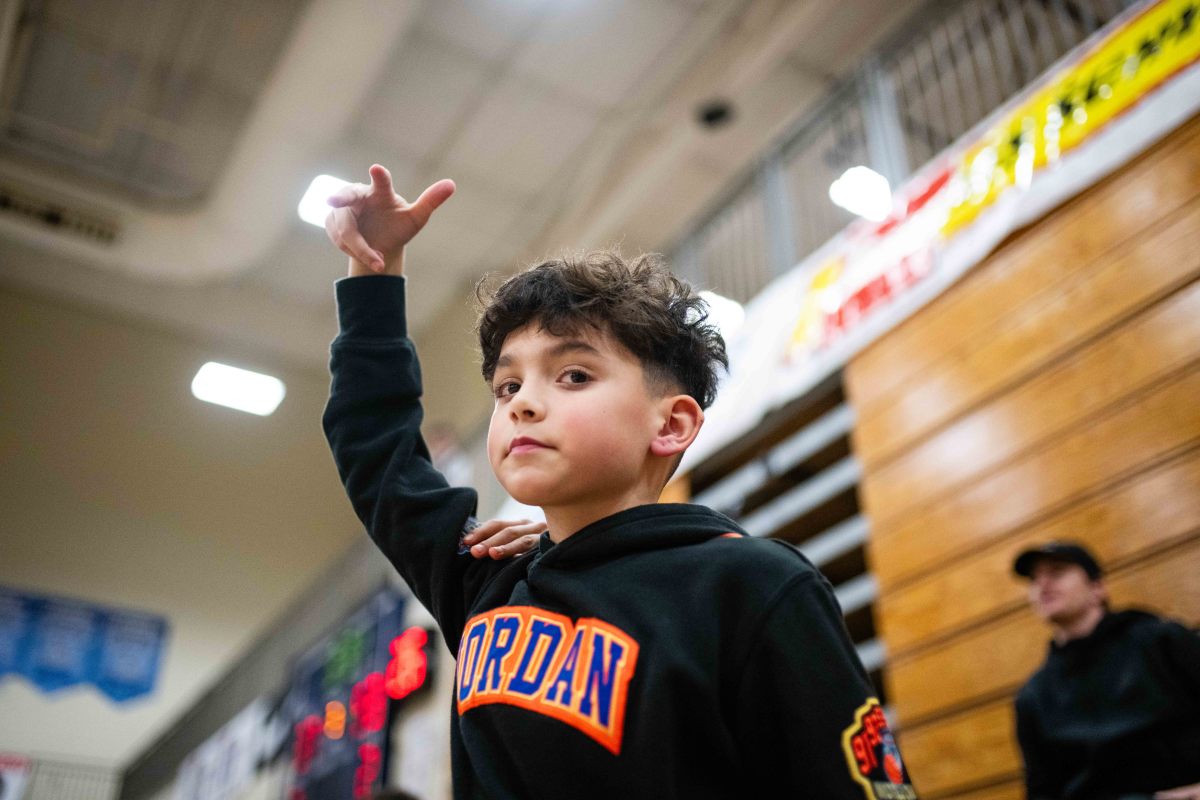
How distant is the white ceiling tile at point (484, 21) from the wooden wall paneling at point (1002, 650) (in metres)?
4.30

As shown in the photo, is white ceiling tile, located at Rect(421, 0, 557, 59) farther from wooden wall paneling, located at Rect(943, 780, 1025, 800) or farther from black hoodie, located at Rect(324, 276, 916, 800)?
black hoodie, located at Rect(324, 276, 916, 800)

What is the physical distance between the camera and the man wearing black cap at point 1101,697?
101 inches

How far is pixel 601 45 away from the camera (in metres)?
6.63

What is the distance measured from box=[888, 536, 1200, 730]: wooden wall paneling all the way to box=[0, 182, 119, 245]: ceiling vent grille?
19.3 ft

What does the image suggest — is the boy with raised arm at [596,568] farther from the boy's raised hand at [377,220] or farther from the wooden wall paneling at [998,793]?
the wooden wall paneling at [998,793]

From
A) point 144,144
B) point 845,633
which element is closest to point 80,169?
point 144,144

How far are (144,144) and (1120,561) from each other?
21.0ft

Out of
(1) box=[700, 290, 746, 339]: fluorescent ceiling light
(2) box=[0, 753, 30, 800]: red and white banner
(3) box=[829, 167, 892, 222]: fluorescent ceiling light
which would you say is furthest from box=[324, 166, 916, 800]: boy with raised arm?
(2) box=[0, 753, 30, 800]: red and white banner

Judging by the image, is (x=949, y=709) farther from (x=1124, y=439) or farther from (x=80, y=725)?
(x=80, y=725)

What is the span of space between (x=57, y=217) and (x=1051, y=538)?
6456mm

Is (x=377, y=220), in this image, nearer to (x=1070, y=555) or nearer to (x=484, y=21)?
(x=1070, y=555)

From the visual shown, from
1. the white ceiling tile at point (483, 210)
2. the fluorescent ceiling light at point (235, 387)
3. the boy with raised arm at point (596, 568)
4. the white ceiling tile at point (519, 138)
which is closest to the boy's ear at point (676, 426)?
the boy with raised arm at point (596, 568)

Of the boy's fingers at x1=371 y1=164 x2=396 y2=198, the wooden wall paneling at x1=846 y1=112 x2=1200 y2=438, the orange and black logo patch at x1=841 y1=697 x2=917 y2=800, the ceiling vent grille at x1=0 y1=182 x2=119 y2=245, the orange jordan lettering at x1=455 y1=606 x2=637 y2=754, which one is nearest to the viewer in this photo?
the orange and black logo patch at x1=841 y1=697 x2=917 y2=800

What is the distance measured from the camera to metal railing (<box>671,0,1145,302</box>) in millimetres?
5004
